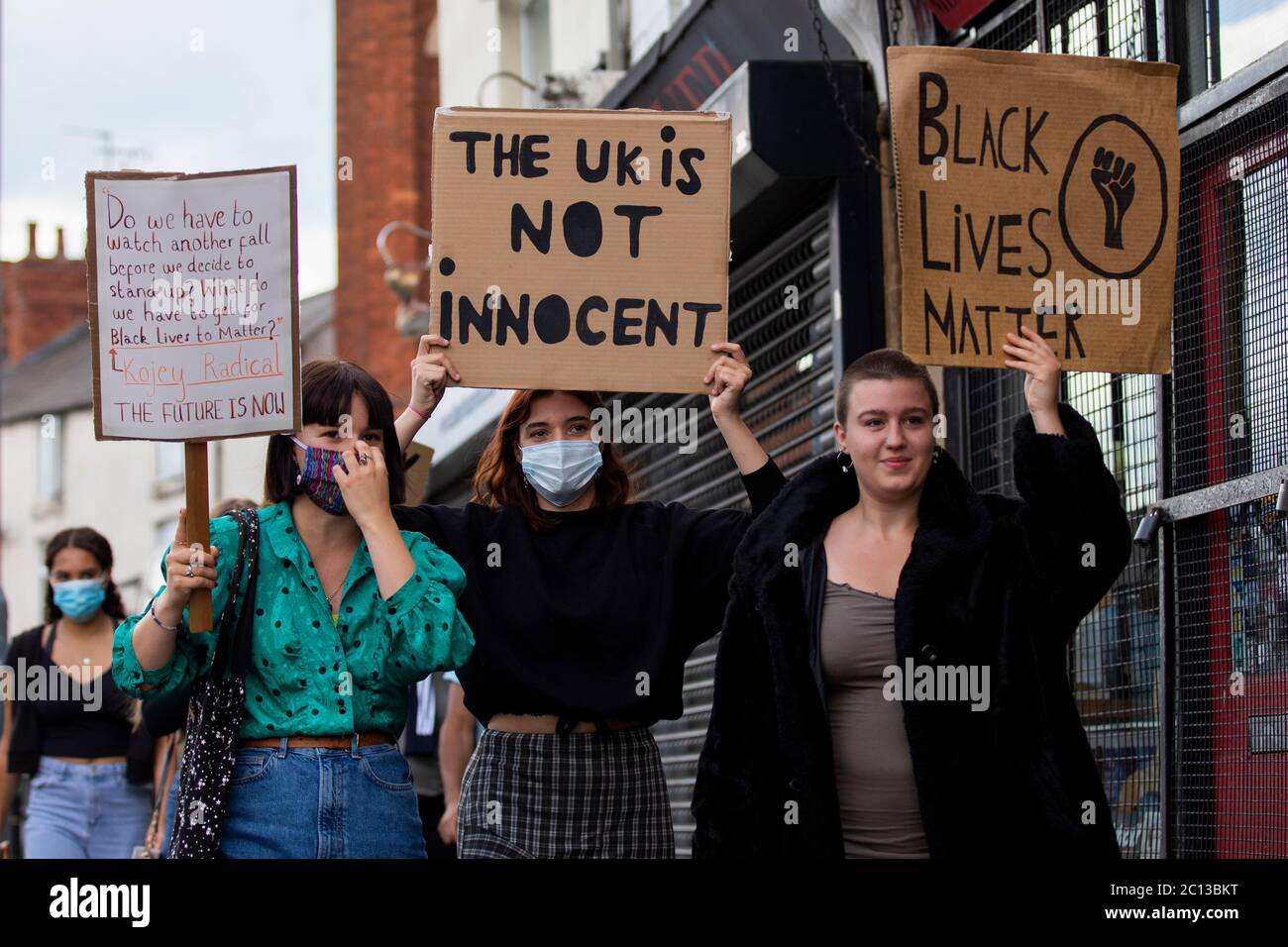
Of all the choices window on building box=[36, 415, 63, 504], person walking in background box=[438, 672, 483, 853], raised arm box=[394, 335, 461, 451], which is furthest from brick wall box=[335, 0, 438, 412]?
window on building box=[36, 415, 63, 504]

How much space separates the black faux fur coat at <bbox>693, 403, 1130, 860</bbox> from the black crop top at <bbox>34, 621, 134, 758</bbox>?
13.0 feet

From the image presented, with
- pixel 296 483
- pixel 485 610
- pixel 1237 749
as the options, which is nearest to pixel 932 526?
pixel 485 610

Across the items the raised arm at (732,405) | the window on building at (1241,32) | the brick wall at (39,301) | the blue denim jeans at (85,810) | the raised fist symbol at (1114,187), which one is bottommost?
the blue denim jeans at (85,810)

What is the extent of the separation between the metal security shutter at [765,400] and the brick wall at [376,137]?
567 inches

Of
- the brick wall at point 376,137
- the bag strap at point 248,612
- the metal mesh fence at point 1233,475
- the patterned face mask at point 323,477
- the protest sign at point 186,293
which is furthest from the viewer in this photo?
the brick wall at point 376,137

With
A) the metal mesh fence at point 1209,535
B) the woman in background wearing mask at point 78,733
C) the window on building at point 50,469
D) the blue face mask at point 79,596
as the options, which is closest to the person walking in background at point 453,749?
the woman in background wearing mask at point 78,733

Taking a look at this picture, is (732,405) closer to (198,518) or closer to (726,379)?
(726,379)

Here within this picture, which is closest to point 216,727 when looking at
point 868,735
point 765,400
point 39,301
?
point 868,735

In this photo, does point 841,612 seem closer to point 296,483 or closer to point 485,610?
point 485,610

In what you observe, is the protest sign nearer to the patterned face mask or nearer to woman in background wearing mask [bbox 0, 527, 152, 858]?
the patterned face mask

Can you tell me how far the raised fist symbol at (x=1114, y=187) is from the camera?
206 inches

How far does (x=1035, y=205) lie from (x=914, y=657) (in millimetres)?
1516

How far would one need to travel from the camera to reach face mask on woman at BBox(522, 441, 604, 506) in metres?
5.00

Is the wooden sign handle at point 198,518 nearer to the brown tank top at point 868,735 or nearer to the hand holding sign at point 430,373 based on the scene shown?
the hand holding sign at point 430,373
